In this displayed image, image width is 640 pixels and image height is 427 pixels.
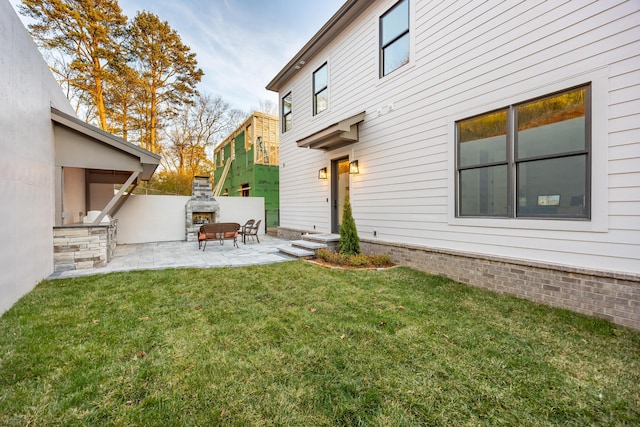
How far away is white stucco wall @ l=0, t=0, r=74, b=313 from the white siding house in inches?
218

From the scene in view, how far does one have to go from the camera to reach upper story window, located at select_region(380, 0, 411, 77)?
5867 millimetres

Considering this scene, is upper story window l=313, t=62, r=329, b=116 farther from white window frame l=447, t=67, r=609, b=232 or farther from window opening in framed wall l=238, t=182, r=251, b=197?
window opening in framed wall l=238, t=182, r=251, b=197

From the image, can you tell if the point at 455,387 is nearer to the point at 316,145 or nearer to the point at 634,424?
the point at 634,424

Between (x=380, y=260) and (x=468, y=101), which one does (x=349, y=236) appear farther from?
(x=468, y=101)

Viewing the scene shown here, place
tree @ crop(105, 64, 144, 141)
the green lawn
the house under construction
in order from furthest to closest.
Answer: the house under construction, tree @ crop(105, 64, 144, 141), the green lawn

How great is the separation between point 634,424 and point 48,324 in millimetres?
5265

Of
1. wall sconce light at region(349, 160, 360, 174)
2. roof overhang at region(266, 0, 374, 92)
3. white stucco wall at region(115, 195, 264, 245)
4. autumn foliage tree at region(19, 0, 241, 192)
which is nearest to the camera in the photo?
roof overhang at region(266, 0, 374, 92)

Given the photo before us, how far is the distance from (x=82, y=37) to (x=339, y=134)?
1305 cm

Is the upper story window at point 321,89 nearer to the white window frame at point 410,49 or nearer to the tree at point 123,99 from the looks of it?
the white window frame at point 410,49

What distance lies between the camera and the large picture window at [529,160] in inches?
138

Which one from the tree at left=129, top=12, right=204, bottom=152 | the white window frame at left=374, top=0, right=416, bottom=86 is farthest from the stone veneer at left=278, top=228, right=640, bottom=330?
the tree at left=129, top=12, right=204, bottom=152

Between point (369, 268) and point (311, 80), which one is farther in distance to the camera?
point (311, 80)

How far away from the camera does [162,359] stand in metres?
2.35

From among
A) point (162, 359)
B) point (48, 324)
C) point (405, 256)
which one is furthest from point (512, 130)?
point (48, 324)
